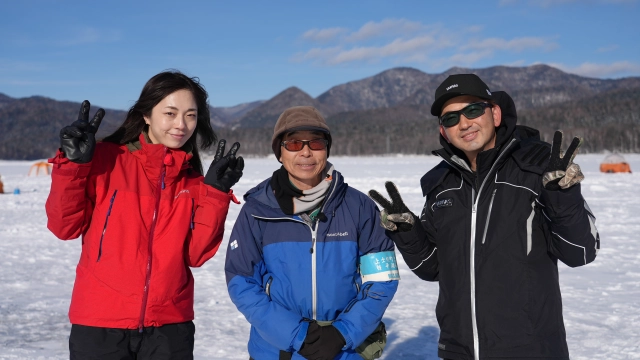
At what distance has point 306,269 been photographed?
86.0 inches

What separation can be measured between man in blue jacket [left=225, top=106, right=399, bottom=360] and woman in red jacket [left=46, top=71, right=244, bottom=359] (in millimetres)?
236

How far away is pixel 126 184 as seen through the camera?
2279mm

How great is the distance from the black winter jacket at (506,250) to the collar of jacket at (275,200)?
0.32 meters

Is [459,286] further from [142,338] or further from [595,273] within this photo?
[595,273]

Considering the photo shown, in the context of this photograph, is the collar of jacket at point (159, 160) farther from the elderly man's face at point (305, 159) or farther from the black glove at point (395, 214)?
the black glove at point (395, 214)

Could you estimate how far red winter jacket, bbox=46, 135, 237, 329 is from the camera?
2146 millimetres

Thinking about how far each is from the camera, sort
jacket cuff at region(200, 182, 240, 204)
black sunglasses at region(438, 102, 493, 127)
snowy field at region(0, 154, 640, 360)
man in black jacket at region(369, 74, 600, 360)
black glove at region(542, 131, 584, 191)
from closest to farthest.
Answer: black glove at region(542, 131, 584, 191) → man in black jacket at region(369, 74, 600, 360) → black sunglasses at region(438, 102, 493, 127) → jacket cuff at region(200, 182, 240, 204) → snowy field at region(0, 154, 640, 360)

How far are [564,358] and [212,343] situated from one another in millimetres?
3022

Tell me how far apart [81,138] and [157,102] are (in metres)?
0.42

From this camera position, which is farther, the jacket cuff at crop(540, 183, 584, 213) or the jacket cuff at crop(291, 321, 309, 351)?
the jacket cuff at crop(291, 321, 309, 351)

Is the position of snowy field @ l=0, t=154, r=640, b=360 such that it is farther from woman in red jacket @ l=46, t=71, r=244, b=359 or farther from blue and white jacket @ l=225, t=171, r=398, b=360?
blue and white jacket @ l=225, t=171, r=398, b=360

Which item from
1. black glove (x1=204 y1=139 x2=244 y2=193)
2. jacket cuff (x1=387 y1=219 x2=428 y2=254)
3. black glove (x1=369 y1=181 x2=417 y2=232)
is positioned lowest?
jacket cuff (x1=387 y1=219 x2=428 y2=254)

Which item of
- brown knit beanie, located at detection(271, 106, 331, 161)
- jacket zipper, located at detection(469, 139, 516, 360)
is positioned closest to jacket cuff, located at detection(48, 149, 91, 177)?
brown knit beanie, located at detection(271, 106, 331, 161)

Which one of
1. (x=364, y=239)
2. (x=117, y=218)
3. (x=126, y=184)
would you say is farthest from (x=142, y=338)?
(x=364, y=239)
